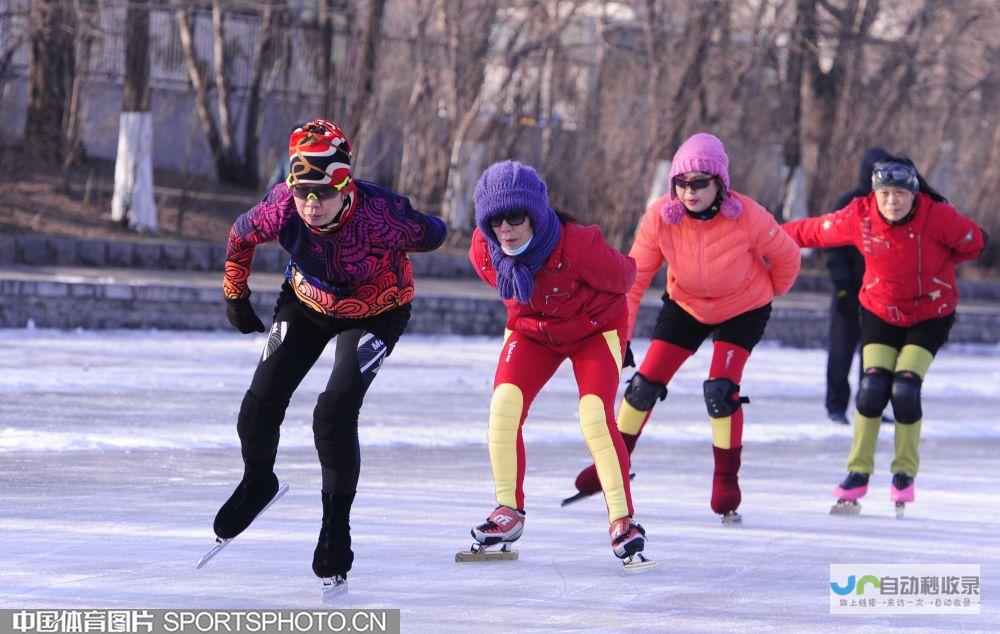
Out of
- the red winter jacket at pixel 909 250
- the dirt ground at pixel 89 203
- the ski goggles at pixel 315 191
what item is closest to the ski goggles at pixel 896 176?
the red winter jacket at pixel 909 250

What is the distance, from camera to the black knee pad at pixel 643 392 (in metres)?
6.29

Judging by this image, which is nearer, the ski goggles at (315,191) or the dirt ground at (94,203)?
the ski goggles at (315,191)

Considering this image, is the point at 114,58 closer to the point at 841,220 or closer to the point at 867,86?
the point at 867,86

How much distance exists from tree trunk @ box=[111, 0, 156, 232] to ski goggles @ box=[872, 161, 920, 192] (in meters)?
12.1

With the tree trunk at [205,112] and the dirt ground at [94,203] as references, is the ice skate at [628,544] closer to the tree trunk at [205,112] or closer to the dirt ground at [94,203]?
the dirt ground at [94,203]

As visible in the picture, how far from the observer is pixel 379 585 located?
484 centimetres

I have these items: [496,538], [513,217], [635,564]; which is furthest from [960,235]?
[496,538]

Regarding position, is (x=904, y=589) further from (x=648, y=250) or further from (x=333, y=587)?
(x=333, y=587)

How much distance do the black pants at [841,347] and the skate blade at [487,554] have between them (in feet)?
16.9

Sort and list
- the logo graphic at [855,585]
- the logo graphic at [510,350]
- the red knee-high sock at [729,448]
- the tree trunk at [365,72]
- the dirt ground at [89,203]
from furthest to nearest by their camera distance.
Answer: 1. the tree trunk at [365,72]
2. the dirt ground at [89,203]
3. the red knee-high sock at [729,448]
4. the logo graphic at [510,350]
5. the logo graphic at [855,585]

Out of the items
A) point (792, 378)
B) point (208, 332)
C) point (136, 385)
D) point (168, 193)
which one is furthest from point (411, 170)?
point (136, 385)

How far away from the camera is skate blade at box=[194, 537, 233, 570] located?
4.89m

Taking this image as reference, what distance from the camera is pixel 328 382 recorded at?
4730mm

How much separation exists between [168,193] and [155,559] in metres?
14.6
